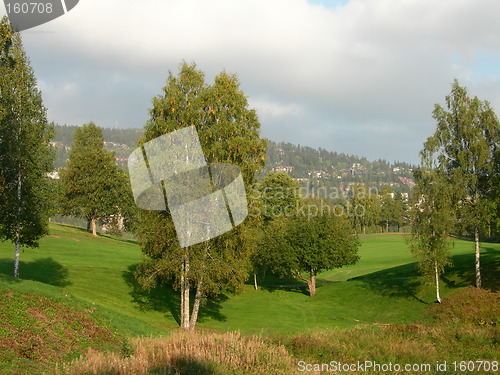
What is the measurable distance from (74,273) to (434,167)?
37.0 m

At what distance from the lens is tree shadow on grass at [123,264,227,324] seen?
3800cm

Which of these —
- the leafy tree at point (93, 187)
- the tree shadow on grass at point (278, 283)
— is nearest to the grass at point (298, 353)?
the tree shadow on grass at point (278, 283)

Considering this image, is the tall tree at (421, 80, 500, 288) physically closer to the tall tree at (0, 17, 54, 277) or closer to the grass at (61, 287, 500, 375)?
the grass at (61, 287, 500, 375)

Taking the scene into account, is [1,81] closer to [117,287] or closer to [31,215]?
[31,215]

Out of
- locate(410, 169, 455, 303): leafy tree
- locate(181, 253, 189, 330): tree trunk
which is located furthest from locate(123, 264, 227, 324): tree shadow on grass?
locate(410, 169, 455, 303): leafy tree

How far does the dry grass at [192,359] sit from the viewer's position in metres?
13.4

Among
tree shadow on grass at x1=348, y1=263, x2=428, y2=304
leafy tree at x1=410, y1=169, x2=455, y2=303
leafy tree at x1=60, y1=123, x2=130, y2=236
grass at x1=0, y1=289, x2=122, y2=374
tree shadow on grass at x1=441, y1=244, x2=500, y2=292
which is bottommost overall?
Answer: tree shadow on grass at x1=348, y1=263, x2=428, y2=304

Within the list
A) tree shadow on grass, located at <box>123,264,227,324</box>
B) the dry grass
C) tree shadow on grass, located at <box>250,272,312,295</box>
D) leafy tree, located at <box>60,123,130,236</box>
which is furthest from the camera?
leafy tree, located at <box>60,123,130,236</box>

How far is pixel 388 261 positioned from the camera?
277ft

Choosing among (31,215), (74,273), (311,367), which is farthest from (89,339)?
(74,273)

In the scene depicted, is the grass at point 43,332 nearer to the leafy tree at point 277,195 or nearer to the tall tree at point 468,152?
the tall tree at point 468,152

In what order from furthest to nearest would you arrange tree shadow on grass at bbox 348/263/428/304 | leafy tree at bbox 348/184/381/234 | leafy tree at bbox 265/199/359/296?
leafy tree at bbox 348/184/381/234 → leafy tree at bbox 265/199/359/296 → tree shadow on grass at bbox 348/263/428/304

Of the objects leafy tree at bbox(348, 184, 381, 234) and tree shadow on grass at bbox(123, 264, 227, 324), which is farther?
leafy tree at bbox(348, 184, 381, 234)

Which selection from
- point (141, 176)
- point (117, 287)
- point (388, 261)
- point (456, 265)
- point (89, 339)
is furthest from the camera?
point (388, 261)
